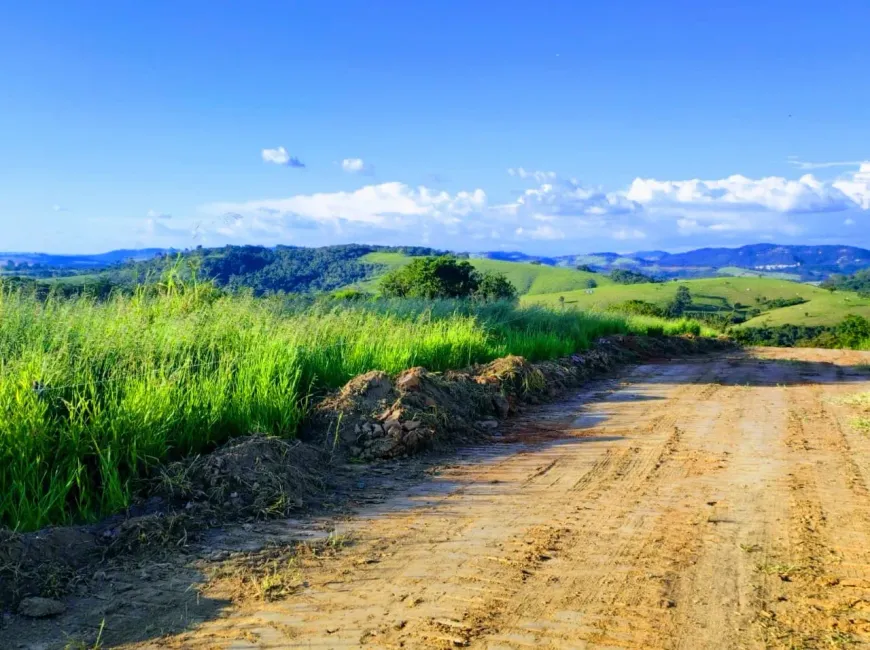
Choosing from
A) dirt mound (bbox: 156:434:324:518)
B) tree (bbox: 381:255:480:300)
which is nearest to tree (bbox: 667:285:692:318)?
tree (bbox: 381:255:480:300)

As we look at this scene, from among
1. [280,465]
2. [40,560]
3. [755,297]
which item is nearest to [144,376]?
[280,465]

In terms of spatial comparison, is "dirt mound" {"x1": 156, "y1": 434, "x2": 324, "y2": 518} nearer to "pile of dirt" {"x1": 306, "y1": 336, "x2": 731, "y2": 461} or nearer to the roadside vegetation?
the roadside vegetation

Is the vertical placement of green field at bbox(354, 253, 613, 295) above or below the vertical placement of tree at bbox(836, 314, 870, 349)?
above

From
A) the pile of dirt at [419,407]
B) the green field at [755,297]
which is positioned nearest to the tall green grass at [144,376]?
the pile of dirt at [419,407]

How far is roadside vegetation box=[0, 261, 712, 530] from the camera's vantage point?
18.4 ft

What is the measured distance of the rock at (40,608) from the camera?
4004 mm

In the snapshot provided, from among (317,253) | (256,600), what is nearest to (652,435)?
(256,600)

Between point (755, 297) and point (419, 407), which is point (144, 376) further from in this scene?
point (755, 297)

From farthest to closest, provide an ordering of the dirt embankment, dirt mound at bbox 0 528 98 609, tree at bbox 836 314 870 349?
1. tree at bbox 836 314 870 349
2. the dirt embankment
3. dirt mound at bbox 0 528 98 609

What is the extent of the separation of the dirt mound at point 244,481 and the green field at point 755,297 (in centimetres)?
6393

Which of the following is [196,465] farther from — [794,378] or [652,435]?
[794,378]

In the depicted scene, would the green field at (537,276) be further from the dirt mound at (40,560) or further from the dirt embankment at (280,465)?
the dirt mound at (40,560)

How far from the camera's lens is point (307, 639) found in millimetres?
3705

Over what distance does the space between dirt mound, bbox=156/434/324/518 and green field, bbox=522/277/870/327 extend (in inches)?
2517
